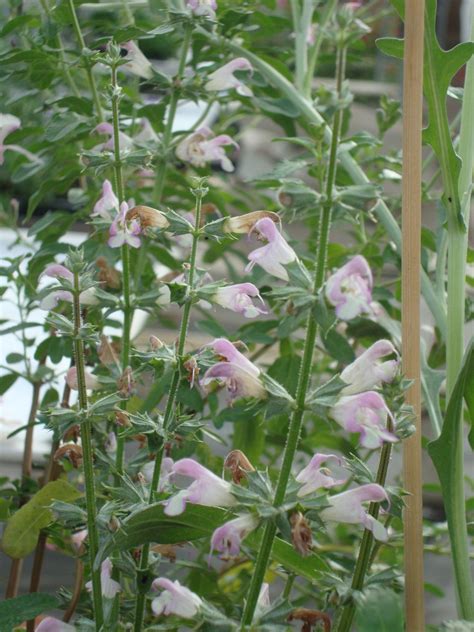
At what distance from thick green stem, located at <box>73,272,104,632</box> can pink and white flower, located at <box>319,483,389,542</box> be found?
121mm

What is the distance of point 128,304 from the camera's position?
2.03 feet

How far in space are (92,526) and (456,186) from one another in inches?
12.2

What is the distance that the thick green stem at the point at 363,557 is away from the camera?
492 millimetres

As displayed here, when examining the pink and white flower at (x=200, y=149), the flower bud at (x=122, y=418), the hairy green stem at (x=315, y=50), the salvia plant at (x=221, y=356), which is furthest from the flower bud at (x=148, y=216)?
the hairy green stem at (x=315, y=50)

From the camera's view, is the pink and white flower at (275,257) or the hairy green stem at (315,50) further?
the hairy green stem at (315,50)

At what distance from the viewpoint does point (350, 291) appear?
0.43m

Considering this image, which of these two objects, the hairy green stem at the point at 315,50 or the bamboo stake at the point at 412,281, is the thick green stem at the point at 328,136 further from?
the bamboo stake at the point at 412,281

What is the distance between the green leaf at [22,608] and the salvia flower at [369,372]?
0.72ft

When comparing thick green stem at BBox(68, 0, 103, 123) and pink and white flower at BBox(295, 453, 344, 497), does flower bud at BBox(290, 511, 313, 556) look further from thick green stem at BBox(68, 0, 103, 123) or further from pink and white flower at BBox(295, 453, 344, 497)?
thick green stem at BBox(68, 0, 103, 123)

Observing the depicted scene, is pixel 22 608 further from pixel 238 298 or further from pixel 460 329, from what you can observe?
pixel 460 329

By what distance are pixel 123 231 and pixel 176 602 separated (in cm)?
21

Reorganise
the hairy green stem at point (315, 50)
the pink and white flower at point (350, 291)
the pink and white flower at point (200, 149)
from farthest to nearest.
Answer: the hairy green stem at point (315, 50)
the pink and white flower at point (200, 149)
the pink and white flower at point (350, 291)

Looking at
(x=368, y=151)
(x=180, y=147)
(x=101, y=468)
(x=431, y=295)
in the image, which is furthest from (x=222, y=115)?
(x=101, y=468)

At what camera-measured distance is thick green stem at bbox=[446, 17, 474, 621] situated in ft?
1.96
